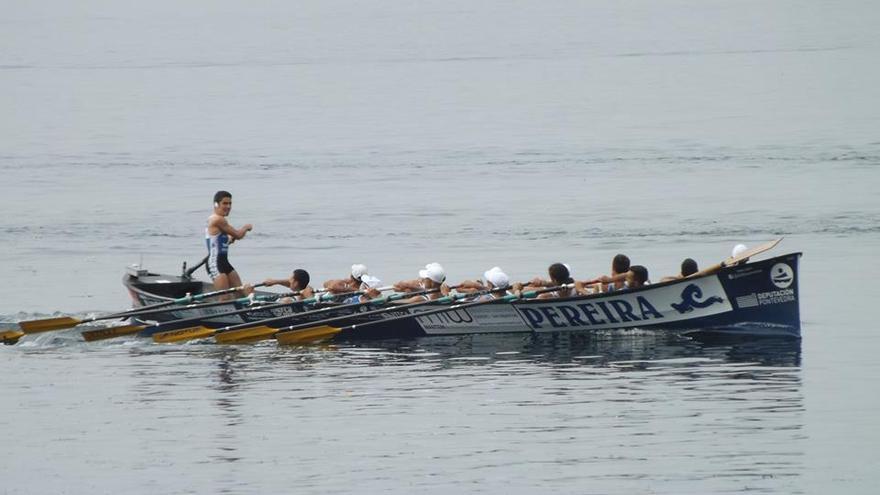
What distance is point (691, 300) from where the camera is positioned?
26.9 m

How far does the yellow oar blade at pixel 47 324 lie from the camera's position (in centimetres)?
2822

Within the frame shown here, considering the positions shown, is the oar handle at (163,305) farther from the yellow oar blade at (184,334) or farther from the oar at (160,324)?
the yellow oar blade at (184,334)

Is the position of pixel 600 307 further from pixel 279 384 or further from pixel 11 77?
pixel 11 77

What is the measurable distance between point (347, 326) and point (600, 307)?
4.32m

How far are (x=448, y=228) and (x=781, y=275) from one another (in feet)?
68.1

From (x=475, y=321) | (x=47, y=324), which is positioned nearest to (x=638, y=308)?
(x=475, y=321)

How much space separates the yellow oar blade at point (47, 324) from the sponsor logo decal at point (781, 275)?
11.6m

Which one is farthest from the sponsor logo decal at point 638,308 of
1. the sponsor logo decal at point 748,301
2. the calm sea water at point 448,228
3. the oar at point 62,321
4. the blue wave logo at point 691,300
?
the oar at point 62,321

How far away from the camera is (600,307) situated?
27109mm

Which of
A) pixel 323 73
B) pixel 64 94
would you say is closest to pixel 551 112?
pixel 323 73

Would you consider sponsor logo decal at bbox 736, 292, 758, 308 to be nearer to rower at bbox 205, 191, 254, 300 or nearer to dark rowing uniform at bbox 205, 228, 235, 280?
rower at bbox 205, 191, 254, 300

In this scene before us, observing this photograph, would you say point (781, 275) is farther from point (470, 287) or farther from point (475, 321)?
point (470, 287)

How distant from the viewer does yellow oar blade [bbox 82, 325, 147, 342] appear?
2802 cm

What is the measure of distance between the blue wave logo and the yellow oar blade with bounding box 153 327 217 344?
772cm
